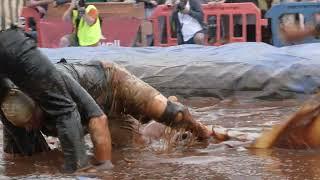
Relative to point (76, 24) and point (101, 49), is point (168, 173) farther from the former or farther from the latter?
point (76, 24)

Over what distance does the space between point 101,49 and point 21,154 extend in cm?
408

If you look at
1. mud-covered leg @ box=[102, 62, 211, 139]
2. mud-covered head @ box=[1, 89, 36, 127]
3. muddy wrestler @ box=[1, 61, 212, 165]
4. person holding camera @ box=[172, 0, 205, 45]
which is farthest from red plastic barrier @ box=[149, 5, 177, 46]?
mud-covered head @ box=[1, 89, 36, 127]

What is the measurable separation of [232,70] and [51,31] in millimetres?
4739

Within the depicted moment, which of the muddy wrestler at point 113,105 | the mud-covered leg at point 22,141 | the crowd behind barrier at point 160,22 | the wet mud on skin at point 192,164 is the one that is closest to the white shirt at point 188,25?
the crowd behind barrier at point 160,22

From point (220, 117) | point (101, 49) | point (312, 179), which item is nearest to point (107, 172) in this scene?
point (312, 179)

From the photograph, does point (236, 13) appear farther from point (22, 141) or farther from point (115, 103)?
point (22, 141)

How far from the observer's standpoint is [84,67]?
5.23 meters

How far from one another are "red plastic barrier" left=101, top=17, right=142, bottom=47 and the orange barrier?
35 centimetres

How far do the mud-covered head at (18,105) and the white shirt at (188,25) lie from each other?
254 inches

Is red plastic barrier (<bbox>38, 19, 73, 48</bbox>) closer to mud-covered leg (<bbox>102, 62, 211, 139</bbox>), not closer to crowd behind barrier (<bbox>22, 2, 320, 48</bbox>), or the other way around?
crowd behind barrier (<bbox>22, 2, 320, 48</bbox>)

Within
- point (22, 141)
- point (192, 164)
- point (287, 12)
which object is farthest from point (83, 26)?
point (192, 164)

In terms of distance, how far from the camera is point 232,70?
8.00m

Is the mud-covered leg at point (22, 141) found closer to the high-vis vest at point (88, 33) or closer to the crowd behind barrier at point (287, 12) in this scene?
the crowd behind barrier at point (287, 12)

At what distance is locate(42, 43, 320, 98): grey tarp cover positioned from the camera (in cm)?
775
